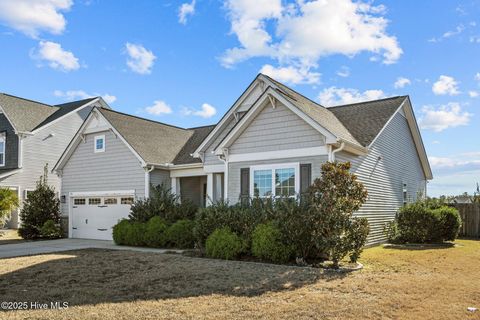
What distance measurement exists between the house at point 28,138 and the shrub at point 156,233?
13355 mm

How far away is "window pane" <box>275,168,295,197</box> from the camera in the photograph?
14328 millimetres

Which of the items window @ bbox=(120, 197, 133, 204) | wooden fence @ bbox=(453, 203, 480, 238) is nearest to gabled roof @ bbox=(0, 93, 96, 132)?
window @ bbox=(120, 197, 133, 204)

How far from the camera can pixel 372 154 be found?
1664 cm

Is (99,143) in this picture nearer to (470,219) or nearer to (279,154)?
(279,154)

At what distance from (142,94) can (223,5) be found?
4.95 metres

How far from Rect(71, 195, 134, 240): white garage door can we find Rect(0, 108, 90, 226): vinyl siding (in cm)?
631

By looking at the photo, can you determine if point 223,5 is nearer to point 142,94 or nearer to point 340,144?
point 142,94

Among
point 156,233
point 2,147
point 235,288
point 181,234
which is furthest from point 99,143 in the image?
point 235,288

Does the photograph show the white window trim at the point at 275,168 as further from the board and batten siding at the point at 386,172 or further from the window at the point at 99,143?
the window at the point at 99,143

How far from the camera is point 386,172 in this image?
1806 centimetres

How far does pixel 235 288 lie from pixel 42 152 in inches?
912

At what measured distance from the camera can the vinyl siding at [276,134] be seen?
46.8ft

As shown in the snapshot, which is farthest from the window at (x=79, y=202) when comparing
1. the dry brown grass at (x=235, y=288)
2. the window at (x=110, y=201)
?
the dry brown grass at (x=235, y=288)

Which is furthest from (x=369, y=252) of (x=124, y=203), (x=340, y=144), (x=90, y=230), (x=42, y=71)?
(x=42, y=71)
